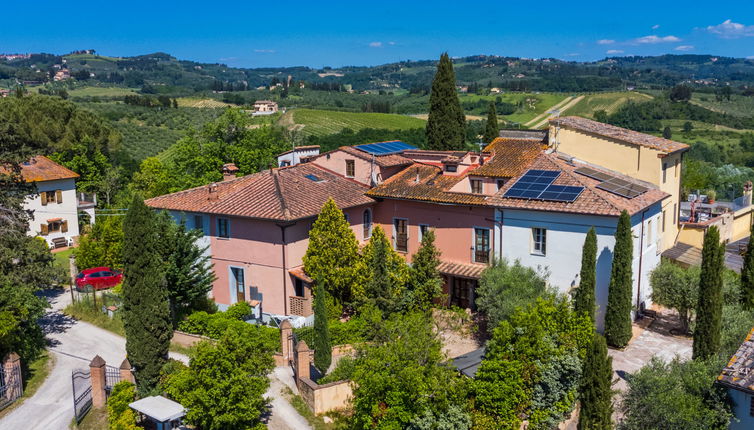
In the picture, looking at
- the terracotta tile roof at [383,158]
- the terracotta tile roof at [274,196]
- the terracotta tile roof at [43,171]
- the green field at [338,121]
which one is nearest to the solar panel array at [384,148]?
the terracotta tile roof at [383,158]

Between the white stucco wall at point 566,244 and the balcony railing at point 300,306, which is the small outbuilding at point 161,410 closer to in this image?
the balcony railing at point 300,306

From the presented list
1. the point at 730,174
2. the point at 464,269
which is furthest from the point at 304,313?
the point at 730,174

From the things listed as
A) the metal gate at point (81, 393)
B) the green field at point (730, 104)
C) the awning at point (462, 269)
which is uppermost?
the green field at point (730, 104)

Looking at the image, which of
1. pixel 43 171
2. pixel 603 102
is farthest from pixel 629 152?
pixel 603 102

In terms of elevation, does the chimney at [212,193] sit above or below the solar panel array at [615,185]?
below

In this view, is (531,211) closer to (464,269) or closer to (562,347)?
(464,269)

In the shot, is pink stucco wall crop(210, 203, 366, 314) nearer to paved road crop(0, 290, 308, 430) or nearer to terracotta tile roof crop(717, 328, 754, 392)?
paved road crop(0, 290, 308, 430)
